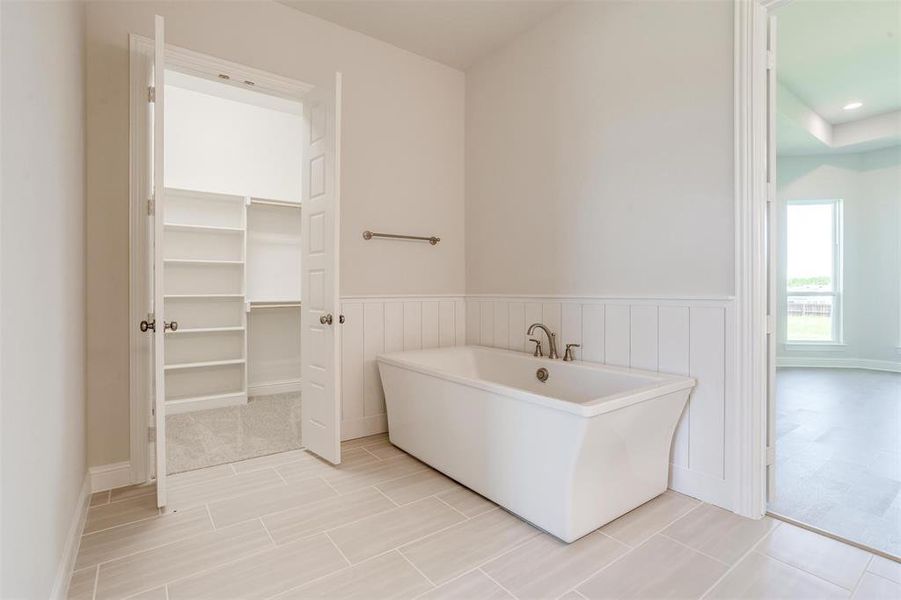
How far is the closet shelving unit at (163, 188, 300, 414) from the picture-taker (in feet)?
12.5

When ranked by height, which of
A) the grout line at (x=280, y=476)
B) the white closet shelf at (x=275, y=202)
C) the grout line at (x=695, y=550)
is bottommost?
the grout line at (x=280, y=476)

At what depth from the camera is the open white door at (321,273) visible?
247 cm

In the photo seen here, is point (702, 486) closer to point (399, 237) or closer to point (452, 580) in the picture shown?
point (452, 580)

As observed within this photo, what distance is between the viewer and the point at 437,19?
2877 mm

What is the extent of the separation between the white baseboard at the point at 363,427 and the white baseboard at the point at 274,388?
1439 mm

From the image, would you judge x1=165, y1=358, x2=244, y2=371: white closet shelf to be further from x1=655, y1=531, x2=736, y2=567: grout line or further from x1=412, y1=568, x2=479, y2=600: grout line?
x1=655, y1=531, x2=736, y2=567: grout line

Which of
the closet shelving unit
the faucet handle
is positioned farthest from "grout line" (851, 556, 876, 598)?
the closet shelving unit

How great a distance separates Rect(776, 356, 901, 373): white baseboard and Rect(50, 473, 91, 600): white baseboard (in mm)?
6921

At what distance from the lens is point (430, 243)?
3.38 meters

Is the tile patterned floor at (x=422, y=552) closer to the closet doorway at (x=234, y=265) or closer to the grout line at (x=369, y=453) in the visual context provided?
the closet doorway at (x=234, y=265)

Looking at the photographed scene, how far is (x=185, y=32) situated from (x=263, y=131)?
188 cm

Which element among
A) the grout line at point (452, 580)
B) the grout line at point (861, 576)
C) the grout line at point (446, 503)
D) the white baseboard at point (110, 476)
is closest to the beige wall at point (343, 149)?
the white baseboard at point (110, 476)

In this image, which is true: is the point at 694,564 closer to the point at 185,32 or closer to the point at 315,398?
the point at 315,398

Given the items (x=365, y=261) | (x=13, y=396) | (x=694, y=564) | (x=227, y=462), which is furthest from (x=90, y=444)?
(x=694, y=564)
